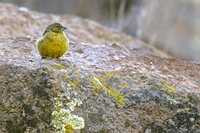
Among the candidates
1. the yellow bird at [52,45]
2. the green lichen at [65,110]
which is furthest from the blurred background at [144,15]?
the green lichen at [65,110]

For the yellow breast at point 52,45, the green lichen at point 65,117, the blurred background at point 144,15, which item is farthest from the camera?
the blurred background at point 144,15

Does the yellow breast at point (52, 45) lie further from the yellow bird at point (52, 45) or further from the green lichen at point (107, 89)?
the green lichen at point (107, 89)

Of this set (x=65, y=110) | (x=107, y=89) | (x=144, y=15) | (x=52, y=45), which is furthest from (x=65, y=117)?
(x=144, y=15)

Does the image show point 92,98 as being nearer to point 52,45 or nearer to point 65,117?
point 65,117

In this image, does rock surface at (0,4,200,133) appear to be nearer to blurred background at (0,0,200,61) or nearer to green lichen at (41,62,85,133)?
green lichen at (41,62,85,133)

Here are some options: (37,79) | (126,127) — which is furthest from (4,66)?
(126,127)

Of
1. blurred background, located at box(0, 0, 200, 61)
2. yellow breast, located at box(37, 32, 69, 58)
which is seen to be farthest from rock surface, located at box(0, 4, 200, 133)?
blurred background, located at box(0, 0, 200, 61)
